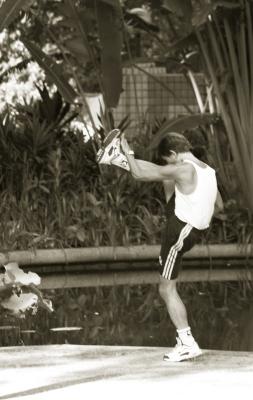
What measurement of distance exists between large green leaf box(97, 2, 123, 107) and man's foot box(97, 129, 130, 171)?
797cm

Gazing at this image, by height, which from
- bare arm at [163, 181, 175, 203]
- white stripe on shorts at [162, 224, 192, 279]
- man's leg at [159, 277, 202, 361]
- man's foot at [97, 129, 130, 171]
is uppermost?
man's foot at [97, 129, 130, 171]

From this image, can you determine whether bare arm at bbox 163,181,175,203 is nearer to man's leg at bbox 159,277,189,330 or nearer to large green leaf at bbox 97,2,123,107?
man's leg at bbox 159,277,189,330

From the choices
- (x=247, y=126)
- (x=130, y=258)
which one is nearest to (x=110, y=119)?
(x=247, y=126)

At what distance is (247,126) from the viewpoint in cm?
1747

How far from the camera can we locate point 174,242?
8.88 meters

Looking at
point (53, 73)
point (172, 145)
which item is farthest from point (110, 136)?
point (53, 73)

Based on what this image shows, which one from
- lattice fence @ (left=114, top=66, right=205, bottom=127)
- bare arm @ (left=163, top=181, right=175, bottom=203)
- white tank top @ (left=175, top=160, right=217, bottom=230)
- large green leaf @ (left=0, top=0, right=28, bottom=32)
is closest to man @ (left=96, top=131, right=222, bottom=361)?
white tank top @ (left=175, top=160, right=217, bottom=230)

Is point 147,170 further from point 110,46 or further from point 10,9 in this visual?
point 110,46

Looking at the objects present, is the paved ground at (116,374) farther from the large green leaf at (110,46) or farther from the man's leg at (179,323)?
the large green leaf at (110,46)

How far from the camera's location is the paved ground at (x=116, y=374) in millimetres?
7504

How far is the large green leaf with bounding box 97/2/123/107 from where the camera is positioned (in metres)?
16.4

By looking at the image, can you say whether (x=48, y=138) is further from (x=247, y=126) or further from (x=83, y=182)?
(x=247, y=126)

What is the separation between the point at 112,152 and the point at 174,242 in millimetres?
778

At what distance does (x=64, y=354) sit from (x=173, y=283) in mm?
825
